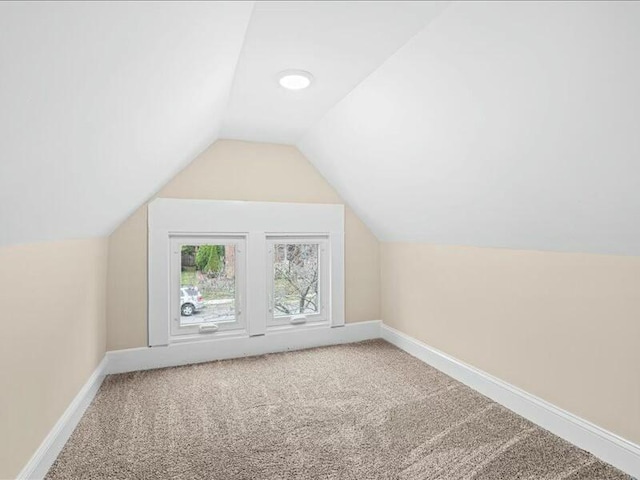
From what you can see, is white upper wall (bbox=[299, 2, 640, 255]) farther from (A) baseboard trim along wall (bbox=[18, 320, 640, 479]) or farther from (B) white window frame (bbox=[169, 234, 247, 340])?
(B) white window frame (bbox=[169, 234, 247, 340])

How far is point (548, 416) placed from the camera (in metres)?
2.12

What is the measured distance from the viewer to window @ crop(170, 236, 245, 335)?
325cm

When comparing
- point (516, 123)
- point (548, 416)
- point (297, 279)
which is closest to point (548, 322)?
point (548, 416)

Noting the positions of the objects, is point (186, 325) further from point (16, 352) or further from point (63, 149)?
point (63, 149)

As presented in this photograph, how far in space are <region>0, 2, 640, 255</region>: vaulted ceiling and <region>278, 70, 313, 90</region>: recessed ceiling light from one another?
51 mm

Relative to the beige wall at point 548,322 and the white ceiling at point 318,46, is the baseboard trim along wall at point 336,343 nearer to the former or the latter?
the beige wall at point 548,322

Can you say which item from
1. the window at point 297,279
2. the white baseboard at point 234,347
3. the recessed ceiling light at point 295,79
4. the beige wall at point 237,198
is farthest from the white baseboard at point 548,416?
the recessed ceiling light at point 295,79

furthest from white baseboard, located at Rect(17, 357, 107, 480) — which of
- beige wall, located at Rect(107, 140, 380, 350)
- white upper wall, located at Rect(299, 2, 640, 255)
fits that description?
white upper wall, located at Rect(299, 2, 640, 255)

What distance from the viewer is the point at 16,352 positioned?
1.49m

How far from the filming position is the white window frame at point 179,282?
323 cm

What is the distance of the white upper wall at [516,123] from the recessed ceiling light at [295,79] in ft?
0.98

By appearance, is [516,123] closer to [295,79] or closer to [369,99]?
[369,99]

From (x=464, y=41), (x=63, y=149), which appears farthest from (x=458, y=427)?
(x=63, y=149)

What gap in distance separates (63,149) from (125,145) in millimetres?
421
